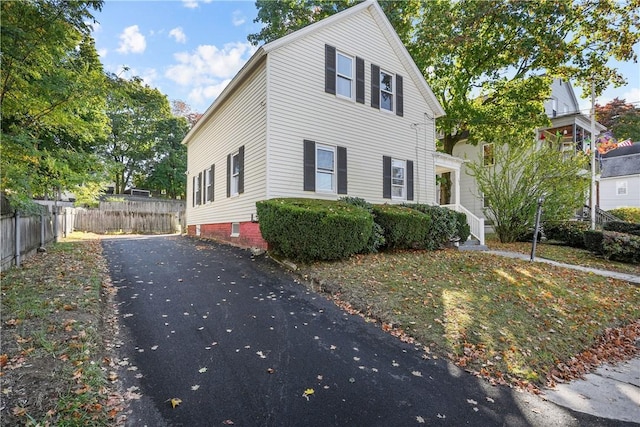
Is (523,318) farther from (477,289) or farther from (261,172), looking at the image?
(261,172)

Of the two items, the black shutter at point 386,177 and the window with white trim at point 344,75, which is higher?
the window with white trim at point 344,75

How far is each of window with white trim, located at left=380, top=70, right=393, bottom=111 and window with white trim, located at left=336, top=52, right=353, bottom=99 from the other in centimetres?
156

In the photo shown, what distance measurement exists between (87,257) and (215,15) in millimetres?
8896

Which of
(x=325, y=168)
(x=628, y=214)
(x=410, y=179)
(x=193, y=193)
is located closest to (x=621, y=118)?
(x=628, y=214)

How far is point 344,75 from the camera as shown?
36.8 ft

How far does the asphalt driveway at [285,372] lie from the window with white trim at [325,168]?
16.8ft

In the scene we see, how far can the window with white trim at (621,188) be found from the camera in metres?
26.6

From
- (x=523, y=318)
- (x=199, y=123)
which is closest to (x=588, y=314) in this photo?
(x=523, y=318)

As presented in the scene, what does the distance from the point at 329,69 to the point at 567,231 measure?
12.0 meters

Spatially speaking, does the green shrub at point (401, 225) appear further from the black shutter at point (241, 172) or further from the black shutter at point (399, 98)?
the black shutter at point (399, 98)

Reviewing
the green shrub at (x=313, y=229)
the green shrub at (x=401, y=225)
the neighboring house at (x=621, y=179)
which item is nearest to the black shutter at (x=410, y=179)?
the green shrub at (x=401, y=225)

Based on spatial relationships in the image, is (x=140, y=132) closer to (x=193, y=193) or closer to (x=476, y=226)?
(x=193, y=193)

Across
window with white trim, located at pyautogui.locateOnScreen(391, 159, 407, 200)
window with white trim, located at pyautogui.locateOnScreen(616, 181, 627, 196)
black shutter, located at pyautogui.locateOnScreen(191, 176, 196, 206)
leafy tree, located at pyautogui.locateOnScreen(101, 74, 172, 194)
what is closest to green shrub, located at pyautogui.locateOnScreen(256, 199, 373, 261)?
window with white trim, located at pyautogui.locateOnScreen(391, 159, 407, 200)

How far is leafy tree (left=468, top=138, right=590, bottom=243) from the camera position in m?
12.5
